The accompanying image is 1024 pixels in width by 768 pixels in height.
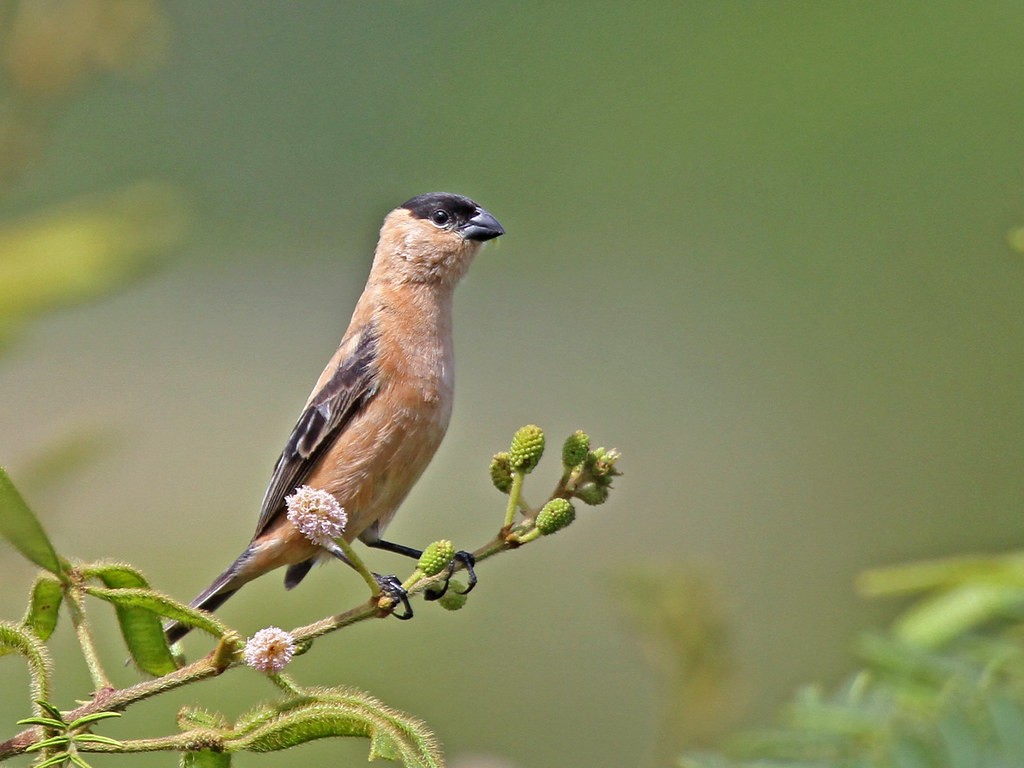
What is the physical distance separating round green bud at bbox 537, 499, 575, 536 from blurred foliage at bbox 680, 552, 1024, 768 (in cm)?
44

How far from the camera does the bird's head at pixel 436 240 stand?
307 cm

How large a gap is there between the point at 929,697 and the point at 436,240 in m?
1.90

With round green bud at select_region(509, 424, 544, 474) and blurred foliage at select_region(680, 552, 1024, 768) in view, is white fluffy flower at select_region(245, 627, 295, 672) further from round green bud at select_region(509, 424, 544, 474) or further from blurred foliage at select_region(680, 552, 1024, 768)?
blurred foliage at select_region(680, 552, 1024, 768)

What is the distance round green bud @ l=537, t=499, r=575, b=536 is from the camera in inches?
53.4

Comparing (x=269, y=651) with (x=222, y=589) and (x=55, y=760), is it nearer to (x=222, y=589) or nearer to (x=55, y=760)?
(x=55, y=760)

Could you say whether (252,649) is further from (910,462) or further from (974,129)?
(974,129)

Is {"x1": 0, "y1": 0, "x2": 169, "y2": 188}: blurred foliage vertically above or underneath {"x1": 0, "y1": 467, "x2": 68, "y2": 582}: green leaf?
above

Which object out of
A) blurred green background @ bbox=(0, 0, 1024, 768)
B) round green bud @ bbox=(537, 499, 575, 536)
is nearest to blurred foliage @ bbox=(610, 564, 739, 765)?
blurred green background @ bbox=(0, 0, 1024, 768)

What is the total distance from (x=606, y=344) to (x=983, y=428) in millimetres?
3748

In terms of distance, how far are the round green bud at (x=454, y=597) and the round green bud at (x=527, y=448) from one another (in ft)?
0.58

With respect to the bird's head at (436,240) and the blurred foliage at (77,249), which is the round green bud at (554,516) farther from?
the bird's head at (436,240)

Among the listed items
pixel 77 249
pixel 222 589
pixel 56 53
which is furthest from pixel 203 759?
pixel 222 589

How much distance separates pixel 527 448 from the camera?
139 centimetres

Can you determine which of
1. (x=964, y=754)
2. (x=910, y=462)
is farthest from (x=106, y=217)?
(x=910, y=462)
